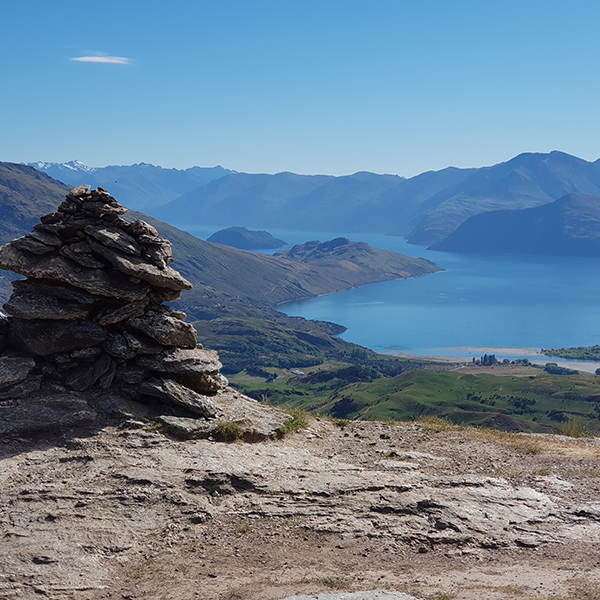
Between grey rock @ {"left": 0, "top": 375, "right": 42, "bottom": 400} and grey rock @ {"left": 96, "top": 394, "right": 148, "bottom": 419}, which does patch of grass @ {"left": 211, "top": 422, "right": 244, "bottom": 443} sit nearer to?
grey rock @ {"left": 96, "top": 394, "right": 148, "bottom": 419}

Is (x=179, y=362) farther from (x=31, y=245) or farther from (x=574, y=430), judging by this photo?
(x=574, y=430)

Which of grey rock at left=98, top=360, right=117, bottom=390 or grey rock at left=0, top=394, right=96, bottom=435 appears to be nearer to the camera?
grey rock at left=0, top=394, right=96, bottom=435

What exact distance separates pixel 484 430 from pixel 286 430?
28.3ft

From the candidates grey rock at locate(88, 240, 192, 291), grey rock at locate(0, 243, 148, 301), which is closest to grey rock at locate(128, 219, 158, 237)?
grey rock at locate(88, 240, 192, 291)

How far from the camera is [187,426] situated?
18453 millimetres

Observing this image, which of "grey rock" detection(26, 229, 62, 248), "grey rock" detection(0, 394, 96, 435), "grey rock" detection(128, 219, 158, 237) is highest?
"grey rock" detection(128, 219, 158, 237)

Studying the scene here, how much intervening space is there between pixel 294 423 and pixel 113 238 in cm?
910

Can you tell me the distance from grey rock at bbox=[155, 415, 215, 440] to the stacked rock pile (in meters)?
0.57

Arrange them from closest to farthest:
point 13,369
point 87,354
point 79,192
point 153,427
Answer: point 153,427, point 13,369, point 87,354, point 79,192

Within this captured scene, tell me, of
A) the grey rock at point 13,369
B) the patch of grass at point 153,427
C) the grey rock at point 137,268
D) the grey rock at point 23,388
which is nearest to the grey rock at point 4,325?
the grey rock at point 13,369

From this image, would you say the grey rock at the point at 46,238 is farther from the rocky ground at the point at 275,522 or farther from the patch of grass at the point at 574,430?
the patch of grass at the point at 574,430

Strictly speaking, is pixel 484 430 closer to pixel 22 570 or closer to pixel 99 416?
pixel 99 416

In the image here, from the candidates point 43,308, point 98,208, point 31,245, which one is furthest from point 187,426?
point 98,208

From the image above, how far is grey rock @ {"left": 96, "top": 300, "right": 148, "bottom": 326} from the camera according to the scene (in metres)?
19.4
